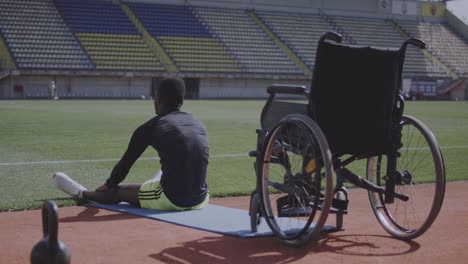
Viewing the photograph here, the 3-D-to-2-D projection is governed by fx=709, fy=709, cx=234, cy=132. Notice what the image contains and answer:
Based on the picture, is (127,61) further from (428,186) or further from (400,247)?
(400,247)

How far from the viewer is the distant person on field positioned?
612cm

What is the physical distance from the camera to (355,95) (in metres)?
5.01

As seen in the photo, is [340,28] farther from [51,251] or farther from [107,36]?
[51,251]

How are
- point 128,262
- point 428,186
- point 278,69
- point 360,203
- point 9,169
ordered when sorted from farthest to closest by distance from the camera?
1. point 278,69
2. point 9,169
3. point 428,186
4. point 360,203
5. point 128,262

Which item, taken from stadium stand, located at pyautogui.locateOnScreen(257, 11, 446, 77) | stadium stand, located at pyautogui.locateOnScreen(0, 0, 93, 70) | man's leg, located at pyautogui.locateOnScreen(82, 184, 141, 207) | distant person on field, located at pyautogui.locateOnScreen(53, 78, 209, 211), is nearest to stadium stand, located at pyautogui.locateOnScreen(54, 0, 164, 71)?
stadium stand, located at pyautogui.locateOnScreen(0, 0, 93, 70)

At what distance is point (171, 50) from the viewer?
4572 centimetres

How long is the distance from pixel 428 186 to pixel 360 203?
5.52 feet

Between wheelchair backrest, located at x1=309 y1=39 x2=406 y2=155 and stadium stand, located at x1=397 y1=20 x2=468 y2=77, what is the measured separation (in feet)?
173

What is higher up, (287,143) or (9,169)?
(287,143)

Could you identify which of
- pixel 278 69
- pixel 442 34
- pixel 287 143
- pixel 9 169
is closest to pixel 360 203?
pixel 287 143

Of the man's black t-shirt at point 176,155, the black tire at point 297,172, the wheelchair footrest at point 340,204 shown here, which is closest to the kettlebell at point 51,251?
the black tire at point 297,172

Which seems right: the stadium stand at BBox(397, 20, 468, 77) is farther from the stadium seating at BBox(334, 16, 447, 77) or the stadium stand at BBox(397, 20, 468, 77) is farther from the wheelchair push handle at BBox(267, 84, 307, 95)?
the wheelchair push handle at BBox(267, 84, 307, 95)

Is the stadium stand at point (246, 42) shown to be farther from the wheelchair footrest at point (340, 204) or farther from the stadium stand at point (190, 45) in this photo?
the wheelchair footrest at point (340, 204)

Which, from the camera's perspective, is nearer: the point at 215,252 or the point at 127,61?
the point at 215,252
